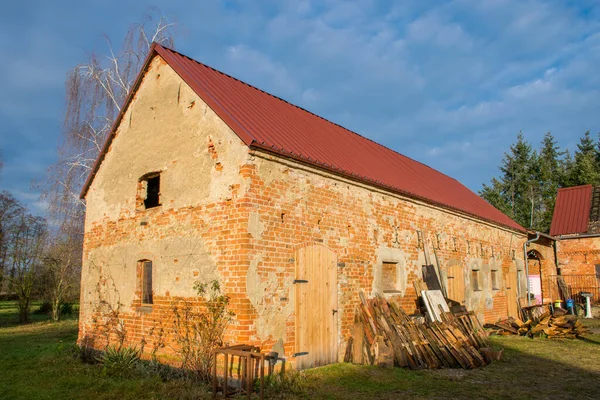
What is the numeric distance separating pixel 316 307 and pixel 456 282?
24.3 feet

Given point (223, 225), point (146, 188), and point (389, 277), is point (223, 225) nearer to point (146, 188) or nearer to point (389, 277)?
point (146, 188)

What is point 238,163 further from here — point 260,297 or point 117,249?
point 117,249

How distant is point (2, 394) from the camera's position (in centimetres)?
723

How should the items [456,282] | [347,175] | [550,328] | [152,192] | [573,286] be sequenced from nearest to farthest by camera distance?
[347,175] → [152,192] → [550,328] → [456,282] → [573,286]

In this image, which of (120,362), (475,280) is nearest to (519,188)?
(475,280)

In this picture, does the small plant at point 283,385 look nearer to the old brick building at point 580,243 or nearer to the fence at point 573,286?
the old brick building at point 580,243

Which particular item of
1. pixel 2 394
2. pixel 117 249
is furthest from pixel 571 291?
pixel 2 394

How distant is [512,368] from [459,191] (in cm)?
1122

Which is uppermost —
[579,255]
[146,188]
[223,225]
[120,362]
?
[146,188]

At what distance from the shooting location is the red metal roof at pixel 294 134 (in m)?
8.62

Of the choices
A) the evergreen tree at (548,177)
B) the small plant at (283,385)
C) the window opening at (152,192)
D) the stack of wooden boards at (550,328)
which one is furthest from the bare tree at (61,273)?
the evergreen tree at (548,177)

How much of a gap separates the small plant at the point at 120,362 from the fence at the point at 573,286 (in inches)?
875

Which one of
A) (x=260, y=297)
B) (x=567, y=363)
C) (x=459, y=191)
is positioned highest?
(x=459, y=191)

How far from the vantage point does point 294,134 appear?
10211mm
